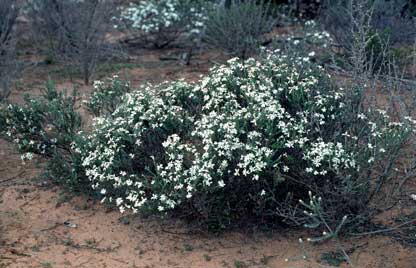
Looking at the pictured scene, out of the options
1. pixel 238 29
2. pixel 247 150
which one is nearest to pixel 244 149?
pixel 247 150

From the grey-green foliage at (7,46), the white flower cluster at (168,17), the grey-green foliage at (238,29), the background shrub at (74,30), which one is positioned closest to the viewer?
the grey-green foliage at (7,46)

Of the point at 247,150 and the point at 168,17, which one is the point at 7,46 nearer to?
the point at 247,150

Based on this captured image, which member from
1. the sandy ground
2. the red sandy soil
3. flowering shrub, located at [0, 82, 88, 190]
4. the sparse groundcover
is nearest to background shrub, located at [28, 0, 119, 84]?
flowering shrub, located at [0, 82, 88, 190]

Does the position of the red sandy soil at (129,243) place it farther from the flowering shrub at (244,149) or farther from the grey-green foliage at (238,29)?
the grey-green foliage at (238,29)

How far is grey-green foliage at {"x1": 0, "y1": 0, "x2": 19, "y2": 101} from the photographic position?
254 inches

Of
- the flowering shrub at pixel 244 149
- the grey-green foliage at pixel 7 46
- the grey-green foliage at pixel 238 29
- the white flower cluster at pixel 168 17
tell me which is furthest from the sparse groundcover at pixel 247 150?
the white flower cluster at pixel 168 17

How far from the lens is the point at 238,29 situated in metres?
8.15

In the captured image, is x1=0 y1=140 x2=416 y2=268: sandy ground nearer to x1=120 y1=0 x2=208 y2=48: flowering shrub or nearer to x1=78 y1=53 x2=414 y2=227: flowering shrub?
x1=78 y1=53 x2=414 y2=227: flowering shrub

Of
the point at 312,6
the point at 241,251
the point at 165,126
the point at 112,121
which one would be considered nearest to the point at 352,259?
the point at 241,251

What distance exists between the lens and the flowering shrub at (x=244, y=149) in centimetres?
450

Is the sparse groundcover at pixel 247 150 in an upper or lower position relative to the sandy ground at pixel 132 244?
upper

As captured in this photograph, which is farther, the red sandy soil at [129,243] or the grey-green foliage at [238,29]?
the grey-green foliage at [238,29]

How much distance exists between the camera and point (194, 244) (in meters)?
4.71

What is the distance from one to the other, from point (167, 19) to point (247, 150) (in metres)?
5.49
